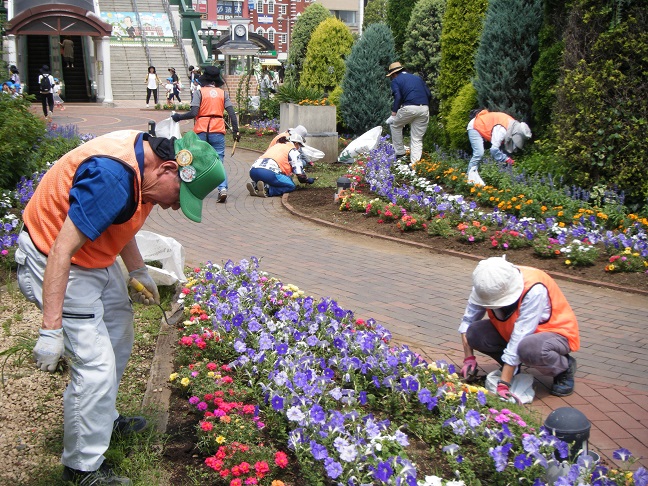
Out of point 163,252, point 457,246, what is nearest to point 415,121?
point 457,246

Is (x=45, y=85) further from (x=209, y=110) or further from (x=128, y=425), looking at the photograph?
(x=128, y=425)

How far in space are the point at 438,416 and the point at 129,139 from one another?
2098 millimetres

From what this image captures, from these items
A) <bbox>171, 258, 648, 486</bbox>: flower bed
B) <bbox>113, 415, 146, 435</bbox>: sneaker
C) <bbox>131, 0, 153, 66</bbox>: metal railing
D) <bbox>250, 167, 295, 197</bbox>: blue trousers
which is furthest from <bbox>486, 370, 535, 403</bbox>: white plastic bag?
<bbox>131, 0, 153, 66</bbox>: metal railing

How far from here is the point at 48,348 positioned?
2.85 m

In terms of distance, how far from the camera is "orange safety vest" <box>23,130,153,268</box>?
3.08 meters

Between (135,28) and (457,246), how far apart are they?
106ft

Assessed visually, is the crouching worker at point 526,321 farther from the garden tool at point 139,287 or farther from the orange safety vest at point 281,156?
the orange safety vest at point 281,156

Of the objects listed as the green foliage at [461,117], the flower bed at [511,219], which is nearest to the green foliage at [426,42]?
the green foliage at [461,117]

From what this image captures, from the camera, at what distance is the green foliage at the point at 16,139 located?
27.4ft

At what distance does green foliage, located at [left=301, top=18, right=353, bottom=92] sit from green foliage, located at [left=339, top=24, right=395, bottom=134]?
2340 mm

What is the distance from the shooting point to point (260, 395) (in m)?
4.05

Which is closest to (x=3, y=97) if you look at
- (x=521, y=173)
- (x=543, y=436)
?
(x=521, y=173)

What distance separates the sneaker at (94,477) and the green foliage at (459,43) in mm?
11289

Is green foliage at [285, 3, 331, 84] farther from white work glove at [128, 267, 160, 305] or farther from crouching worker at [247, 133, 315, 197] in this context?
white work glove at [128, 267, 160, 305]
